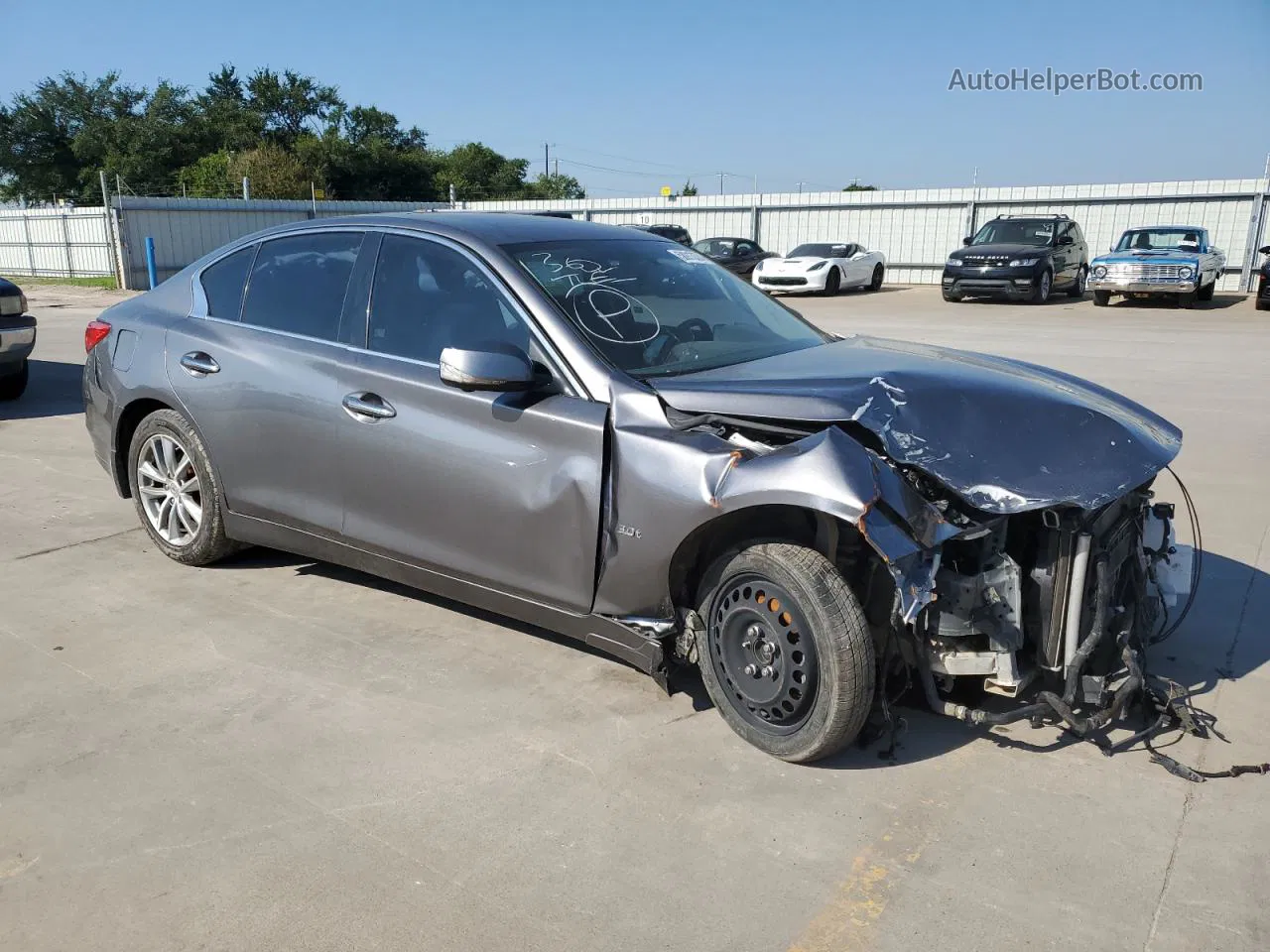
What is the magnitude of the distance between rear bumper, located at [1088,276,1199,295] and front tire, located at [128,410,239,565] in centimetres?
2054

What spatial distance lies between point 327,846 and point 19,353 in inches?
338

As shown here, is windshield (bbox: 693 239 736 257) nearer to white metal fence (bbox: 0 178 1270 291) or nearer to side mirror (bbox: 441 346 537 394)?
white metal fence (bbox: 0 178 1270 291)

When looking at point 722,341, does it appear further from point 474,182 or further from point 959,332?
point 474,182

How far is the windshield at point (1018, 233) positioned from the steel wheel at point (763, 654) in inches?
860

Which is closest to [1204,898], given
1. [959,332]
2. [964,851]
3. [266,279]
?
[964,851]

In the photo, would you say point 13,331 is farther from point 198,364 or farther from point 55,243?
point 55,243

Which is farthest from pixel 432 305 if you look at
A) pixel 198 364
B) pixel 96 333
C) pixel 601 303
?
pixel 96 333

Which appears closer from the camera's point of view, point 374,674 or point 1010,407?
point 1010,407

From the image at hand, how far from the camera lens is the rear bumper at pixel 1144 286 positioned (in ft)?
68.2

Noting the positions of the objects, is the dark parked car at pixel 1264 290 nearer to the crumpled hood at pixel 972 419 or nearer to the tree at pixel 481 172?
the crumpled hood at pixel 972 419

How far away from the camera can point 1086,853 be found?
9.48ft

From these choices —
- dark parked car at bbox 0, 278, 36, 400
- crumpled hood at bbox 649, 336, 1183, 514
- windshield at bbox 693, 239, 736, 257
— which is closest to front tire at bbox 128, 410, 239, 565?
crumpled hood at bbox 649, 336, 1183, 514

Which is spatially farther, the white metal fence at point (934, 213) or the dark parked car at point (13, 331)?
the white metal fence at point (934, 213)

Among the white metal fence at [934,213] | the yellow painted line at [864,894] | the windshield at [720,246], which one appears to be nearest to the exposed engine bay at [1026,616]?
the yellow painted line at [864,894]
